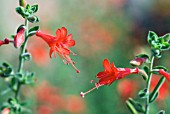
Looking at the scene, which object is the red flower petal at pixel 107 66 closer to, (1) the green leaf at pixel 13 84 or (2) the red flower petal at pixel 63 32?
(2) the red flower petal at pixel 63 32

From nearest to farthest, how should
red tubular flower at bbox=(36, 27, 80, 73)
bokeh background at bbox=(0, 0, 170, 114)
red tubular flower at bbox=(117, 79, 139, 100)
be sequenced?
red tubular flower at bbox=(36, 27, 80, 73) → red tubular flower at bbox=(117, 79, 139, 100) → bokeh background at bbox=(0, 0, 170, 114)

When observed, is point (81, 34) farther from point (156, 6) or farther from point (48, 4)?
point (48, 4)

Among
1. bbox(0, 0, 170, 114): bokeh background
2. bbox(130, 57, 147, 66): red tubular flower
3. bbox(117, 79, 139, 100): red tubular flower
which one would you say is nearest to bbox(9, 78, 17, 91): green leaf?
bbox(0, 0, 170, 114): bokeh background

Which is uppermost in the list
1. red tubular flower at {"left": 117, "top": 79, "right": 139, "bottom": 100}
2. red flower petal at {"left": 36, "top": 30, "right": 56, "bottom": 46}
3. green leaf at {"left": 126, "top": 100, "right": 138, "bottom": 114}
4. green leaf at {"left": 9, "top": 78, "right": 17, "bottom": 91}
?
red tubular flower at {"left": 117, "top": 79, "right": 139, "bottom": 100}

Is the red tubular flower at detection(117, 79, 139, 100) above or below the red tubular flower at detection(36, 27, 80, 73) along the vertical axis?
above

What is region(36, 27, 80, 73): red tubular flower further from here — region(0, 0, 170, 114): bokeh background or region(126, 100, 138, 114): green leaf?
region(0, 0, 170, 114): bokeh background

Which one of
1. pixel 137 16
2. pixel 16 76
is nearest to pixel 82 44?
pixel 137 16

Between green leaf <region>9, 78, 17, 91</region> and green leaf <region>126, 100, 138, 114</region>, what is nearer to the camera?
green leaf <region>126, 100, 138, 114</region>
